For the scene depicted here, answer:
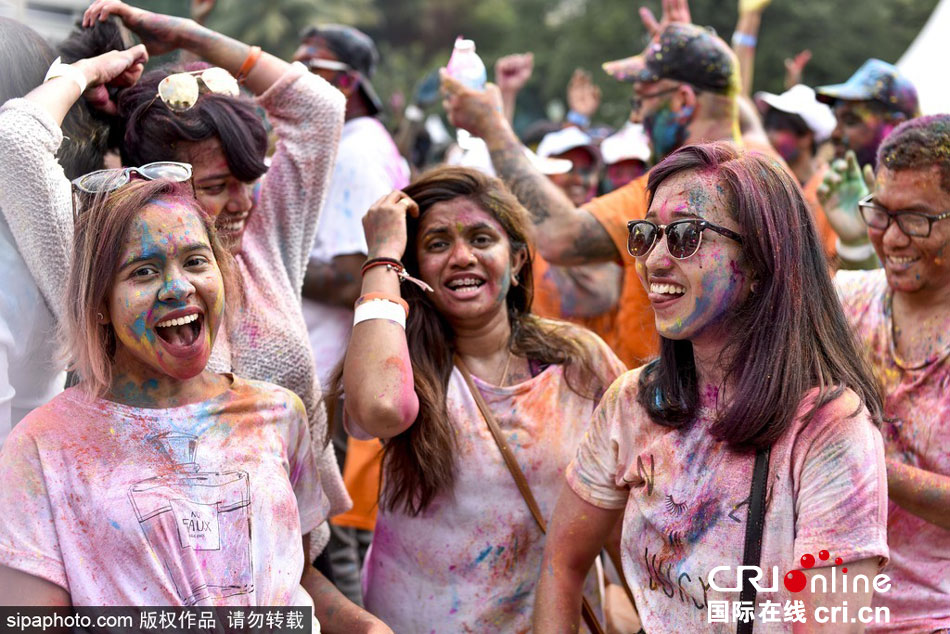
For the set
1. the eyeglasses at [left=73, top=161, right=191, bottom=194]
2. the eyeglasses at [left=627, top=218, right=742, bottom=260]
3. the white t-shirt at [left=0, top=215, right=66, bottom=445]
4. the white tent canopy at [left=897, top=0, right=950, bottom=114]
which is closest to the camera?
the eyeglasses at [left=627, top=218, right=742, bottom=260]

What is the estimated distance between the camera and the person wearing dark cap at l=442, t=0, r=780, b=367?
4.05 meters

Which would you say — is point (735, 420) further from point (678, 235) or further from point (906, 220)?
point (906, 220)

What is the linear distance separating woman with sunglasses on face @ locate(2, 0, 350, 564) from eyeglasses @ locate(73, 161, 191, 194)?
0.21 m

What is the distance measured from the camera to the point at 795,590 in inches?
85.1

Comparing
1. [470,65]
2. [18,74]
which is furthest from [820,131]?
[18,74]

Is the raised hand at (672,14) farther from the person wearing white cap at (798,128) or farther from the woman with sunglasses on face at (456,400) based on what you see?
the woman with sunglasses on face at (456,400)

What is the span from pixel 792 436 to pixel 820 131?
432cm

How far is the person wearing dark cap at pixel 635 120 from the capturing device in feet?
13.3

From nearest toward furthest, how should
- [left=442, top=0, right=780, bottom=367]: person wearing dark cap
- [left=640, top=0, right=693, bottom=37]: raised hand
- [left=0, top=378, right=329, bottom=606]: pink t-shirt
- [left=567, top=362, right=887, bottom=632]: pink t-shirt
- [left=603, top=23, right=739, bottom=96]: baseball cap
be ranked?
[left=567, top=362, right=887, bottom=632]: pink t-shirt
[left=0, top=378, right=329, bottom=606]: pink t-shirt
[left=442, top=0, right=780, bottom=367]: person wearing dark cap
[left=603, top=23, right=739, bottom=96]: baseball cap
[left=640, top=0, right=693, bottom=37]: raised hand

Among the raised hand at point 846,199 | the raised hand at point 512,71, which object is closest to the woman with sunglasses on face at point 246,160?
the raised hand at point 846,199

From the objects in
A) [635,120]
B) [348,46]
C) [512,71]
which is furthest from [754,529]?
[512,71]

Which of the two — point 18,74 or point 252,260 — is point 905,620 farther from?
point 18,74

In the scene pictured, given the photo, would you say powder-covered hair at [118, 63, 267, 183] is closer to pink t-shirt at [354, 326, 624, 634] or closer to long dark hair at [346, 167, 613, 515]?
long dark hair at [346, 167, 613, 515]

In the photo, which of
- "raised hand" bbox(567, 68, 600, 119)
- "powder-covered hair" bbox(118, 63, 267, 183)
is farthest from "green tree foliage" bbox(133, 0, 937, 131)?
"powder-covered hair" bbox(118, 63, 267, 183)
